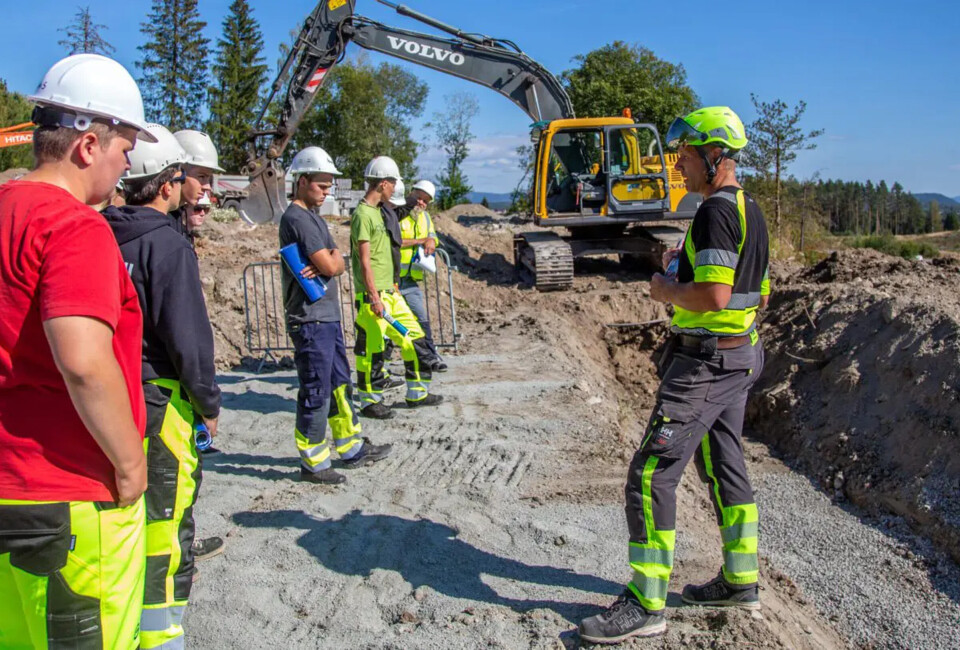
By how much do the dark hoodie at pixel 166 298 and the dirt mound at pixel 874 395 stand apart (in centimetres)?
443

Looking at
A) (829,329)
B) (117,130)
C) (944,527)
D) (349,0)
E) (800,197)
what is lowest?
(944,527)

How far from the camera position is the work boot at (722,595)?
3475mm

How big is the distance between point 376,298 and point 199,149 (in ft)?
9.15

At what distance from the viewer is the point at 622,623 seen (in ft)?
10.5

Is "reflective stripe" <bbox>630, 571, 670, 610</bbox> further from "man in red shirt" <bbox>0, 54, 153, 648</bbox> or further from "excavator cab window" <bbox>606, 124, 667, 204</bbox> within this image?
"excavator cab window" <bbox>606, 124, 667, 204</bbox>

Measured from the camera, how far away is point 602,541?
167 inches

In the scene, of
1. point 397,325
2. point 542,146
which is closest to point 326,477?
point 397,325

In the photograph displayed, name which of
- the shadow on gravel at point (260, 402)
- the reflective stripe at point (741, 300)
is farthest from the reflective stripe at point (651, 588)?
the shadow on gravel at point (260, 402)

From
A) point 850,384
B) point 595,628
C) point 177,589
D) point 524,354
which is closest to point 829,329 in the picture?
point 850,384

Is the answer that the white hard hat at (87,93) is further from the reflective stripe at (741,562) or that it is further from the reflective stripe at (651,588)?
the reflective stripe at (741,562)

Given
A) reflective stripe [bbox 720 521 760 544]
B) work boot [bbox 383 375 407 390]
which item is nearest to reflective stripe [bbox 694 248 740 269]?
reflective stripe [bbox 720 521 760 544]

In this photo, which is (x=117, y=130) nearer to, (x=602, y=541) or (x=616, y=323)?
(x=602, y=541)

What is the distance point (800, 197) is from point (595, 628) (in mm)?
19539

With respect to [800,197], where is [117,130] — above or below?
below
